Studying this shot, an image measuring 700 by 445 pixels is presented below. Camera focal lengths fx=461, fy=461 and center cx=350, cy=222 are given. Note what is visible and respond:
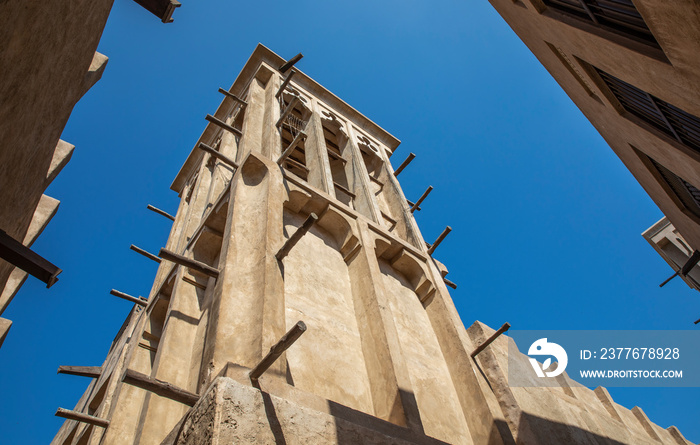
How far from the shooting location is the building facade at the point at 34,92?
8.47ft

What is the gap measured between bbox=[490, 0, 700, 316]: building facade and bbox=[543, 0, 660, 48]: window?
0.03ft

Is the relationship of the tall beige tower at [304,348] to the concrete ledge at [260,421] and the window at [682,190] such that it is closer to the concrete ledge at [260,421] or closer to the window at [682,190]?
the concrete ledge at [260,421]

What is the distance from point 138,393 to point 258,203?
10.6 feet

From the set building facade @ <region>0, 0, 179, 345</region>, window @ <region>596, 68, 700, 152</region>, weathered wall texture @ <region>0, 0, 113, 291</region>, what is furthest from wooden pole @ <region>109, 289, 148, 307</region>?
window @ <region>596, 68, 700, 152</region>

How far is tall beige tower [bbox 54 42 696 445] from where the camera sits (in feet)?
12.9

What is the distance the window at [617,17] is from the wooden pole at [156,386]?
5.51 meters

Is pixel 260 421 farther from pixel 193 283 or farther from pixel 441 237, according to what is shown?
pixel 441 237

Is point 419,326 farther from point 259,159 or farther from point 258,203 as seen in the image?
point 259,159

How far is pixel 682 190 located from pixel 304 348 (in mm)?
7274

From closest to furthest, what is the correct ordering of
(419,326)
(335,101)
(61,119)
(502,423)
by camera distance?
(61,119) → (502,423) → (419,326) → (335,101)

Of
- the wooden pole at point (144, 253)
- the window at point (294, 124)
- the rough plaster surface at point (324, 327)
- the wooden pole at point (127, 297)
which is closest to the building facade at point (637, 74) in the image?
the rough plaster surface at point (324, 327)

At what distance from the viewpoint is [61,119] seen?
12.2 feet

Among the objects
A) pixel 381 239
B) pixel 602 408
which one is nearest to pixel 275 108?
pixel 381 239

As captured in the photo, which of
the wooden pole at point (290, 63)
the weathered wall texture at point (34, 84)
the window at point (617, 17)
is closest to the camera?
the weathered wall texture at point (34, 84)
